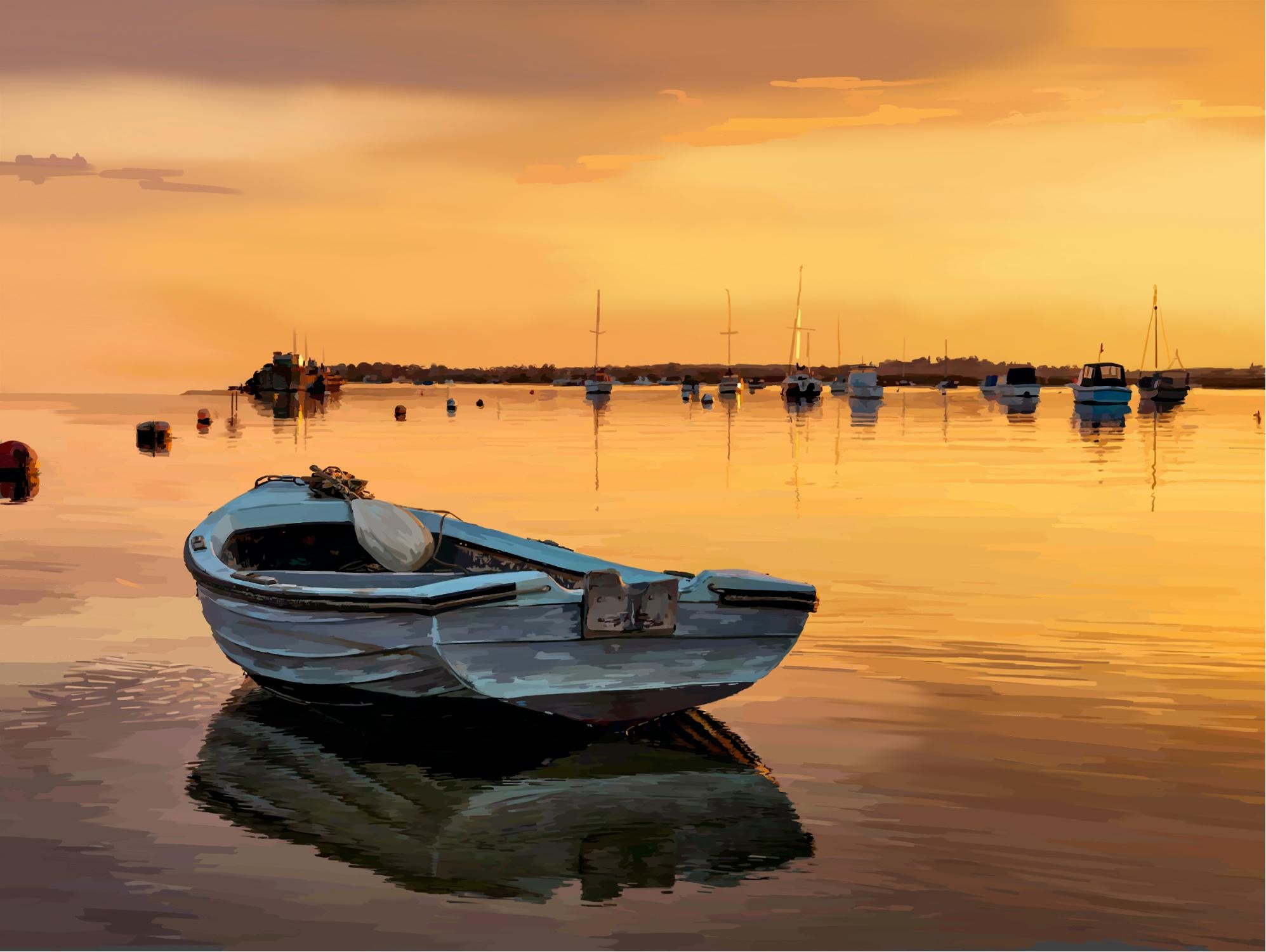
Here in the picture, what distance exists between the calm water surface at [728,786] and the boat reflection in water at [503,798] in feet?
0.11

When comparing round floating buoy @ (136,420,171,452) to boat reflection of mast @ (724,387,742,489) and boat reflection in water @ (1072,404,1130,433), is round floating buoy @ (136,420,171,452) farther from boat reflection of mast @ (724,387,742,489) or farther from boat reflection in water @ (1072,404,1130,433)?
boat reflection in water @ (1072,404,1130,433)

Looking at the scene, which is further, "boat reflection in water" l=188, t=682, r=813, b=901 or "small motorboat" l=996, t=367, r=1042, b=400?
"small motorboat" l=996, t=367, r=1042, b=400

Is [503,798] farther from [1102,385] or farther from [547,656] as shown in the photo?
[1102,385]

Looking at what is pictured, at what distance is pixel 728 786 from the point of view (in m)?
9.50

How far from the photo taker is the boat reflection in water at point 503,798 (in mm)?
7984

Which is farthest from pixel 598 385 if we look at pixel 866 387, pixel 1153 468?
pixel 1153 468

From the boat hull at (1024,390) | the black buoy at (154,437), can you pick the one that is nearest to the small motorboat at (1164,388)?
the boat hull at (1024,390)

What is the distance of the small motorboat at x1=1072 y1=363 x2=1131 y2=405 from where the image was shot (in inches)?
3787

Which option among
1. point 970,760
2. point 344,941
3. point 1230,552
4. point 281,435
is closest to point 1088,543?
point 1230,552

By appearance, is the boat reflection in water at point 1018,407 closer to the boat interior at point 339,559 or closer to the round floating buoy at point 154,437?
the round floating buoy at point 154,437

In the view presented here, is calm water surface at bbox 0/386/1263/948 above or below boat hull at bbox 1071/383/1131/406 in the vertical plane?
below

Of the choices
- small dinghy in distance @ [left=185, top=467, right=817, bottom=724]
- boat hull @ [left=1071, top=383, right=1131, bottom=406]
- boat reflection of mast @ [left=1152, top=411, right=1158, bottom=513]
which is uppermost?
boat hull @ [left=1071, top=383, right=1131, bottom=406]

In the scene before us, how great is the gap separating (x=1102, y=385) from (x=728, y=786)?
9729 centimetres

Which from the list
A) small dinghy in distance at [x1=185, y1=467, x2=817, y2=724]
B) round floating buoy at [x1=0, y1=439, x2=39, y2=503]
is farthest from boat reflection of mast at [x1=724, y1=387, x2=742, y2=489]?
small dinghy in distance at [x1=185, y1=467, x2=817, y2=724]
